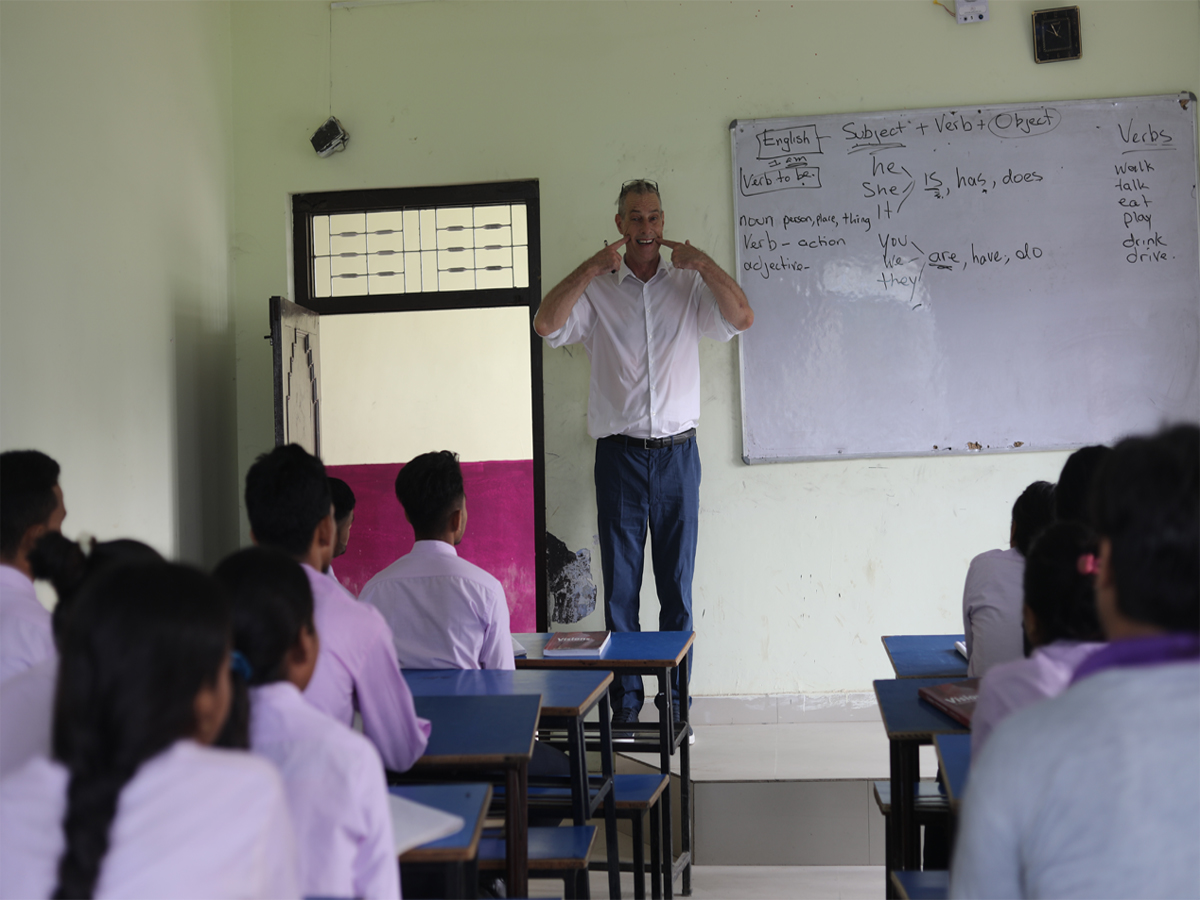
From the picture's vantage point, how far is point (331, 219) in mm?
4664

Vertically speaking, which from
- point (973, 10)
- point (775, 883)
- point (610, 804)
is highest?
point (973, 10)

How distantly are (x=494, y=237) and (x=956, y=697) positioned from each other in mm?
3192

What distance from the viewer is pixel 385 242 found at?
464 cm

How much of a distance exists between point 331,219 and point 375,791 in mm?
3884

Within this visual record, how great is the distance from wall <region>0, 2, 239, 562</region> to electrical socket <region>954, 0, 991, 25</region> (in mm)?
3163

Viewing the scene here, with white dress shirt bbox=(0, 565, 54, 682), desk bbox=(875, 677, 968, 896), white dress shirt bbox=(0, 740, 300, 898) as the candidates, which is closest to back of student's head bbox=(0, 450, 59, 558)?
white dress shirt bbox=(0, 565, 54, 682)

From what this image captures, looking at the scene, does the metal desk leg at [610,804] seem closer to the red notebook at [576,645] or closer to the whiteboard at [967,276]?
the red notebook at [576,645]

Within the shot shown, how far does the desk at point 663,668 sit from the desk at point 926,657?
55cm

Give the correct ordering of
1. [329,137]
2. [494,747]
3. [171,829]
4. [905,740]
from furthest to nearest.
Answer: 1. [329,137]
2. [905,740]
3. [494,747]
4. [171,829]

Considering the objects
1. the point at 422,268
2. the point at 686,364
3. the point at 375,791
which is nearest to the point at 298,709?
the point at 375,791

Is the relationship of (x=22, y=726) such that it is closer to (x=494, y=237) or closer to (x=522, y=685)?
(x=522, y=685)

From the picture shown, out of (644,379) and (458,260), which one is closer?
(644,379)

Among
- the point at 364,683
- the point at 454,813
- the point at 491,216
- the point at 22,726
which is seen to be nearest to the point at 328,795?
the point at 454,813

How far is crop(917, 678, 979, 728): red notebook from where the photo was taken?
6.10 feet
